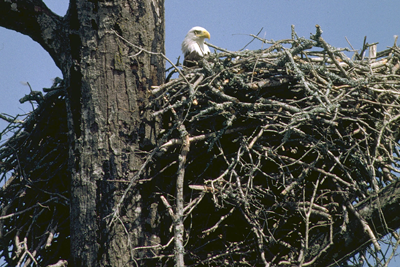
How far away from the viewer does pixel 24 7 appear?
9.14ft

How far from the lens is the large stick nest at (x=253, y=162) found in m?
2.55

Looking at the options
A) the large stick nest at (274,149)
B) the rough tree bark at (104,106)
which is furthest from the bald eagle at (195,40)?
the rough tree bark at (104,106)

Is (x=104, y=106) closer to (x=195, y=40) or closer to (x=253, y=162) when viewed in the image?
(x=253, y=162)

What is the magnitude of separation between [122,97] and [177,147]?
0.54 m

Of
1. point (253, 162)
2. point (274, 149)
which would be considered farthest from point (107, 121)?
point (274, 149)

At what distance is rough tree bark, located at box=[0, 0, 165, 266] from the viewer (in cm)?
239

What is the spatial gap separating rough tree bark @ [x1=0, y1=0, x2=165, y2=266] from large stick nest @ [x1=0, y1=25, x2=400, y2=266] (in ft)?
0.59

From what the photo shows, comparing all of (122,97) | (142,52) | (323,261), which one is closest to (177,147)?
(122,97)

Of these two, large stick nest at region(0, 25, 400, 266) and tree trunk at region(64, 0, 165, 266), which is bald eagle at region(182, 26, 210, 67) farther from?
tree trunk at region(64, 0, 165, 266)

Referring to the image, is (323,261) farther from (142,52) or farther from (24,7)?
(24,7)

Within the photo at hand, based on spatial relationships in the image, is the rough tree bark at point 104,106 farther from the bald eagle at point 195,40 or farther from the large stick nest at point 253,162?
the bald eagle at point 195,40

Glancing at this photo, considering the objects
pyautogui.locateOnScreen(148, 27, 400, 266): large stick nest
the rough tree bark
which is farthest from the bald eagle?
the rough tree bark

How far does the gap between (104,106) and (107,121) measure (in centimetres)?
10

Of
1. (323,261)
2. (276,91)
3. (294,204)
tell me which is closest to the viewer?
(323,261)
